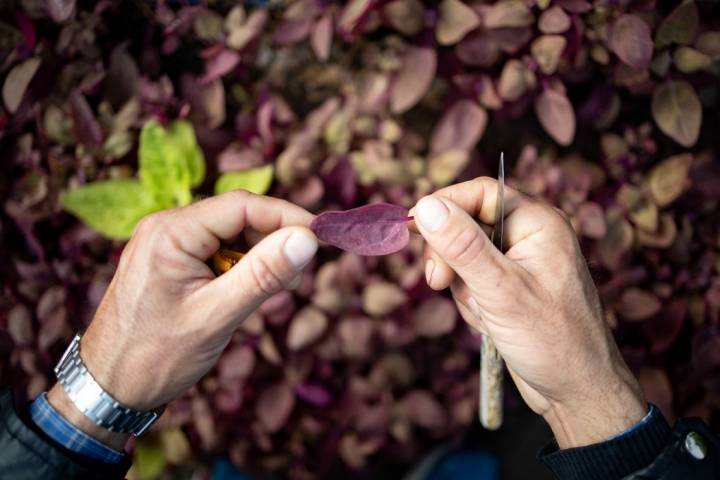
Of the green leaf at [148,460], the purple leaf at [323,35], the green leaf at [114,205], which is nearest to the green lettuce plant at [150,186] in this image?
the green leaf at [114,205]

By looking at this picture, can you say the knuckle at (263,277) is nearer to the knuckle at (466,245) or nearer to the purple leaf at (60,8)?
the knuckle at (466,245)

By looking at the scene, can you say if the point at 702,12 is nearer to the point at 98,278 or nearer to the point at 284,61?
the point at 284,61

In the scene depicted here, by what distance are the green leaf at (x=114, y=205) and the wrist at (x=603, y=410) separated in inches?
31.9

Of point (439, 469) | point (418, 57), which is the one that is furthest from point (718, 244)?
point (439, 469)

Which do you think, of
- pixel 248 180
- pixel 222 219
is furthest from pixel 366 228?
pixel 248 180

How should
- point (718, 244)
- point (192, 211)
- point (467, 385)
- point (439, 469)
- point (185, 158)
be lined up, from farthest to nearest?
point (439, 469) → point (467, 385) → point (718, 244) → point (185, 158) → point (192, 211)

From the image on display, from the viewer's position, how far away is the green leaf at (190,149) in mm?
1218

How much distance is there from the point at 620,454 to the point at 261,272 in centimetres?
52

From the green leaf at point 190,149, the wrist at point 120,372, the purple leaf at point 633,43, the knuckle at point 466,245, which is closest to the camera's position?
the knuckle at point 466,245

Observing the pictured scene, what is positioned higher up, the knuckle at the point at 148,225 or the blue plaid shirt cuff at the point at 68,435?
the knuckle at the point at 148,225

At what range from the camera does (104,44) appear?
135 centimetres

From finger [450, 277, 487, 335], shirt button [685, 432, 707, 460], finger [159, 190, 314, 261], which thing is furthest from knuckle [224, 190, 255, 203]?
shirt button [685, 432, 707, 460]

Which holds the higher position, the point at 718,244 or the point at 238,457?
the point at 718,244

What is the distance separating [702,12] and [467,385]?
0.92 meters
